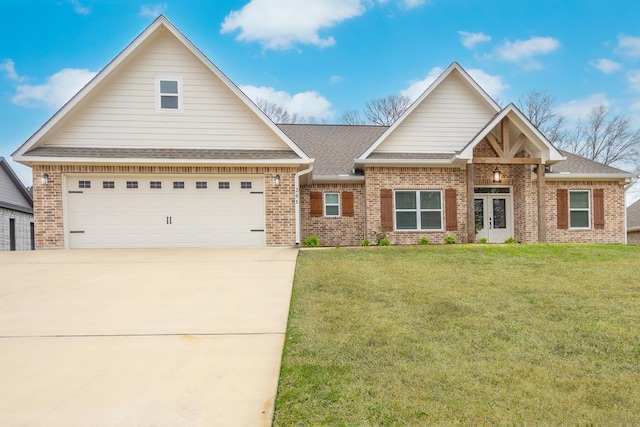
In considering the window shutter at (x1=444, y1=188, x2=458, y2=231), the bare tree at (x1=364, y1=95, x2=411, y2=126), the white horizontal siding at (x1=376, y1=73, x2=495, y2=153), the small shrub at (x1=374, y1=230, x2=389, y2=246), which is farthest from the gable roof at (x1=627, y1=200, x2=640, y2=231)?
the small shrub at (x1=374, y1=230, x2=389, y2=246)

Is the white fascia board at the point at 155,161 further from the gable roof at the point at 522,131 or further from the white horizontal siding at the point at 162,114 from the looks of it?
the gable roof at the point at 522,131

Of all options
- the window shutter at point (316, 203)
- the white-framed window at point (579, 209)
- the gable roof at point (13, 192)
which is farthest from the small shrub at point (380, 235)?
the gable roof at point (13, 192)

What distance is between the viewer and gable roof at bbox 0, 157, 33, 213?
66.9ft

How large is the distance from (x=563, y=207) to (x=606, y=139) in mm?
22651

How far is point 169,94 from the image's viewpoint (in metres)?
12.0

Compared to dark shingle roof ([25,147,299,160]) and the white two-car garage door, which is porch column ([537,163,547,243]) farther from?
the white two-car garage door

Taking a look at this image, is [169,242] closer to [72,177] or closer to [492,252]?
[72,177]

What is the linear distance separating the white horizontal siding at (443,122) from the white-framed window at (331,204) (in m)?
2.46

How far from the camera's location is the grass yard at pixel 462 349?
2484 mm

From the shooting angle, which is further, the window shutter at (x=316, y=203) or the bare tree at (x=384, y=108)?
the bare tree at (x=384, y=108)

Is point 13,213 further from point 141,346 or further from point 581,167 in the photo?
point 581,167

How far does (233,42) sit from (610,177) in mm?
19396

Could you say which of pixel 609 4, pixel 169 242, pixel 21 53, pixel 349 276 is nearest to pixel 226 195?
pixel 169 242

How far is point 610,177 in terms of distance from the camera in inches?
563
